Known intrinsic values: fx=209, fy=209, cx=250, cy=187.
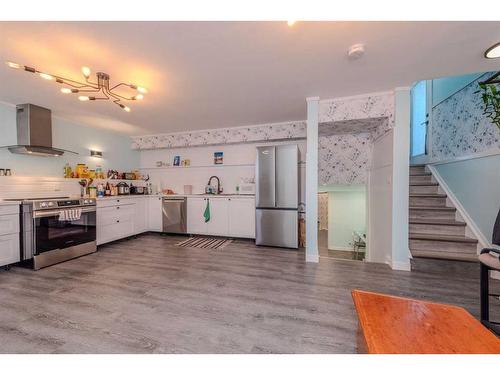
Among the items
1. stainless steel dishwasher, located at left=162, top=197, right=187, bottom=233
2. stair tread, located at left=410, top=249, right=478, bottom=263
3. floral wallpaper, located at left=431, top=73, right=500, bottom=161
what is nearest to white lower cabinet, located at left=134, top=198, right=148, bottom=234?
stainless steel dishwasher, located at left=162, top=197, right=187, bottom=233

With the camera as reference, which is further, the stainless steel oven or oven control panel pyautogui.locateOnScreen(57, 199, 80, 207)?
oven control panel pyautogui.locateOnScreen(57, 199, 80, 207)

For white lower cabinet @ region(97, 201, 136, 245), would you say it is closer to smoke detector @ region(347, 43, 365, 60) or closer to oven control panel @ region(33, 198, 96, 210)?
oven control panel @ region(33, 198, 96, 210)

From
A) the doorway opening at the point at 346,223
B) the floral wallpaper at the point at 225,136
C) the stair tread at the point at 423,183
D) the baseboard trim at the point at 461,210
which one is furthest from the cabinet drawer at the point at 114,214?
the baseboard trim at the point at 461,210

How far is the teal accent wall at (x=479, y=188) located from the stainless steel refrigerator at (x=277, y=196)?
2321mm

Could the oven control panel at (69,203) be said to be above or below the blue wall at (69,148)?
below

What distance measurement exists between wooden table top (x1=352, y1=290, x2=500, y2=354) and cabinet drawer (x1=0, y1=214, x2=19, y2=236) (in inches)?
154

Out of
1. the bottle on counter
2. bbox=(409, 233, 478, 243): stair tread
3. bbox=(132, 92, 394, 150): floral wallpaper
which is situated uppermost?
bbox=(132, 92, 394, 150): floral wallpaper

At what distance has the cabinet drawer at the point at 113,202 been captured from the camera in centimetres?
365

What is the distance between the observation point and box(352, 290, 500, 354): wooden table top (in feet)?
2.90

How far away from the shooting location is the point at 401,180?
8.73 ft

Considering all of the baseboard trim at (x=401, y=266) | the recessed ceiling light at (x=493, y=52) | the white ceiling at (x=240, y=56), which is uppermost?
the white ceiling at (x=240, y=56)

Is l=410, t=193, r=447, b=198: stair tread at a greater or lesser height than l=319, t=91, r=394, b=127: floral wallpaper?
lesser

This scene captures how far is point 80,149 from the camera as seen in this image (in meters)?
4.04

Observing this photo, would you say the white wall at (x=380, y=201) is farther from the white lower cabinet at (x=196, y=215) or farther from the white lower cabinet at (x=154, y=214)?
the white lower cabinet at (x=154, y=214)
